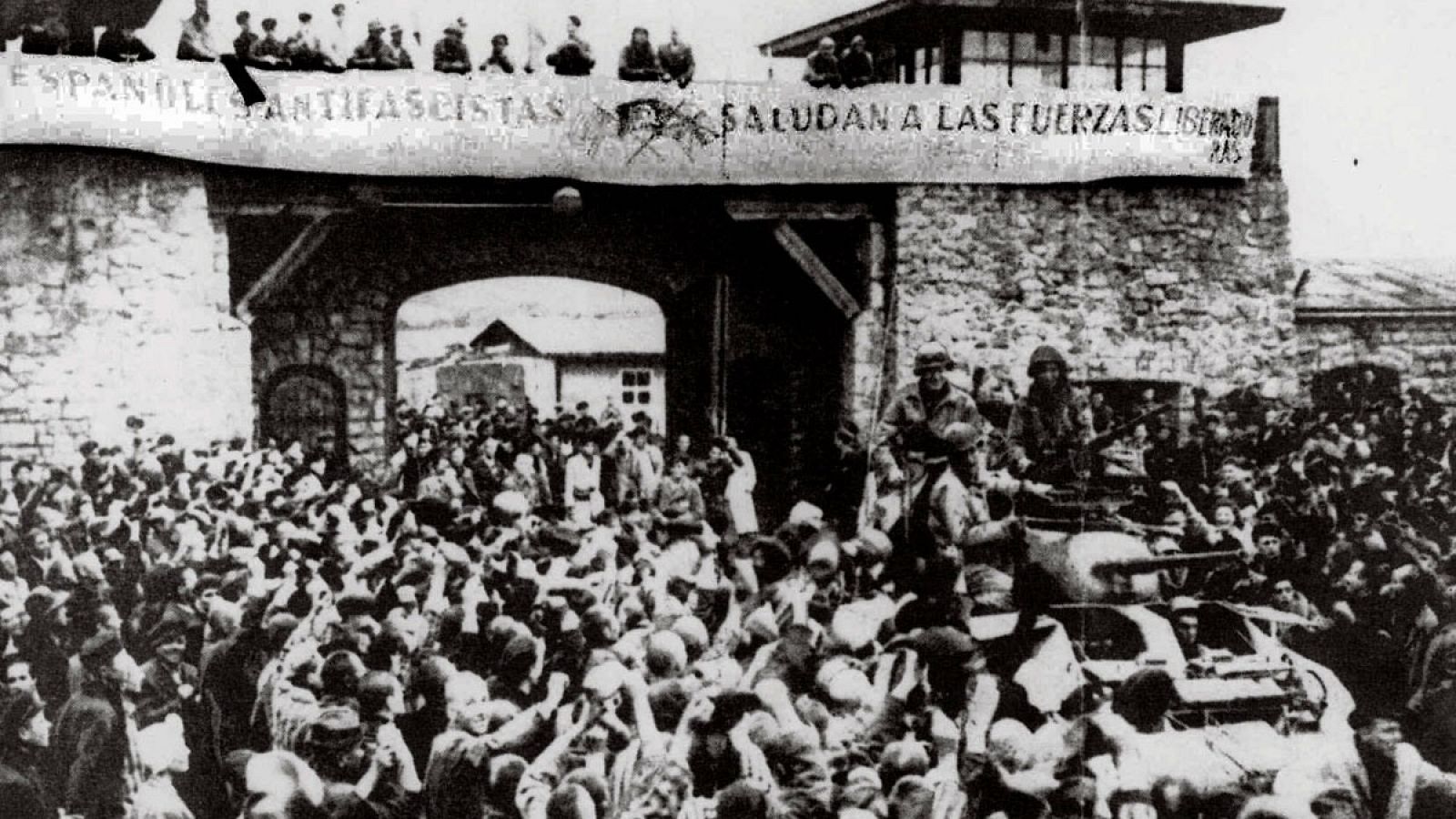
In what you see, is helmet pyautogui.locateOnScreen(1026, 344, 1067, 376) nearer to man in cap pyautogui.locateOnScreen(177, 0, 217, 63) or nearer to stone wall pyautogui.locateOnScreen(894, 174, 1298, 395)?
stone wall pyautogui.locateOnScreen(894, 174, 1298, 395)

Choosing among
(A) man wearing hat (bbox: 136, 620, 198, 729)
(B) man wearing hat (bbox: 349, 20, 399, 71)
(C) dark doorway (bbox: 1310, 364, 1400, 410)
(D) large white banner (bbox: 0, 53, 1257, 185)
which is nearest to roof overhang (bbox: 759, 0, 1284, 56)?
(D) large white banner (bbox: 0, 53, 1257, 185)

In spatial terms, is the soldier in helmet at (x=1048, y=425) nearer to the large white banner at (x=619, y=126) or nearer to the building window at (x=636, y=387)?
the large white banner at (x=619, y=126)

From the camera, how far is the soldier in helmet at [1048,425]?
23.9 feet

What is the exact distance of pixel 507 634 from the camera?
6168 millimetres

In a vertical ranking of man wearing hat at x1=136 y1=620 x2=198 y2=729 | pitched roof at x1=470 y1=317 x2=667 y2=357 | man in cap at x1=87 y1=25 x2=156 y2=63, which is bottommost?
man wearing hat at x1=136 y1=620 x2=198 y2=729

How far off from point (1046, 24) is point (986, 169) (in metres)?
0.86

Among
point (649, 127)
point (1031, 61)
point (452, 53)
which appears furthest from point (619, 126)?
point (1031, 61)

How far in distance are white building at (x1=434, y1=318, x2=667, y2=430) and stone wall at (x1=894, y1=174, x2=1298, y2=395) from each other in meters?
1.37

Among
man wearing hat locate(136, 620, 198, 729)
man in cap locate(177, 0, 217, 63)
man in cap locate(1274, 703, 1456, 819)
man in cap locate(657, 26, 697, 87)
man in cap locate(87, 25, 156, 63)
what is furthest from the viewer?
man in cap locate(657, 26, 697, 87)

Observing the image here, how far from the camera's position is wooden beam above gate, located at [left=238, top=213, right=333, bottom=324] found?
6.86 metres

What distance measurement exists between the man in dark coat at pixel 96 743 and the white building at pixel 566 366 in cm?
204

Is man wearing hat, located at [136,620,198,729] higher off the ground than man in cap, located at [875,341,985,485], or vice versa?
man in cap, located at [875,341,985,485]

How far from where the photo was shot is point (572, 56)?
6.87 m

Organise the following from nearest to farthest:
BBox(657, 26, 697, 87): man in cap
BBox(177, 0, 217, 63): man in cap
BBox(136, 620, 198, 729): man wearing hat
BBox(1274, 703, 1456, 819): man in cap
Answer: BBox(136, 620, 198, 729): man wearing hat → BBox(1274, 703, 1456, 819): man in cap → BBox(177, 0, 217, 63): man in cap → BBox(657, 26, 697, 87): man in cap
